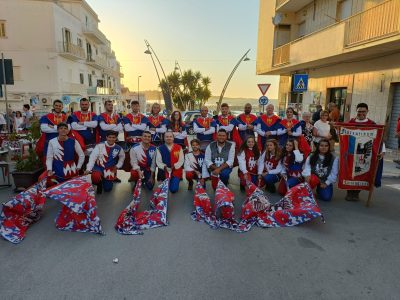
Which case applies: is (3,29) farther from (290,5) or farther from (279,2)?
(290,5)

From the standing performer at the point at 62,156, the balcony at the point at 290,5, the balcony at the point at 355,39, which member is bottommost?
the standing performer at the point at 62,156

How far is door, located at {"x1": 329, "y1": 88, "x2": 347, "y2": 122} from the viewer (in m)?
→ 13.7

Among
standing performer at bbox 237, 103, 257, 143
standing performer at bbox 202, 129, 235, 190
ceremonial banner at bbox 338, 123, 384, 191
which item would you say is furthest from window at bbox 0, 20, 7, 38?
ceremonial banner at bbox 338, 123, 384, 191

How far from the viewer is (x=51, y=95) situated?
2989cm

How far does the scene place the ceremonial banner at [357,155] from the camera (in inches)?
213

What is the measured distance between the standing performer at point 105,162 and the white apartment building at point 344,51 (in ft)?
25.8

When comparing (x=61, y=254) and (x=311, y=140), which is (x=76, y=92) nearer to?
(x=311, y=140)

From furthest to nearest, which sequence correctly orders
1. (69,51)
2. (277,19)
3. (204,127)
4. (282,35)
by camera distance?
(69,51) → (282,35) → (277,19) → (204,127)

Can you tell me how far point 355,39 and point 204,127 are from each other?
7.50 metres

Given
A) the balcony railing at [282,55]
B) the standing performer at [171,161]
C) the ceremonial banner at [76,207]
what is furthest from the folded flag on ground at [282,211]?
the balcony railing at [282,55]

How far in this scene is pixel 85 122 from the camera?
6828 millimetres

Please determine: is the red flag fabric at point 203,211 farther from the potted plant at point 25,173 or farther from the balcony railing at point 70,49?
the balcony railing at point 70,49

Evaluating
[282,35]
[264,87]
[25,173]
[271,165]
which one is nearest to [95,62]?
[282,35]

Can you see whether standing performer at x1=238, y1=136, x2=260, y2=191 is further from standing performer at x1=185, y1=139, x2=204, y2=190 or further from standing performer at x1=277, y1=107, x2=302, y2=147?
standing performer at x1=277, y1=107, x2=302, y2=147
